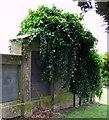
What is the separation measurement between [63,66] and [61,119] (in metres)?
2.22

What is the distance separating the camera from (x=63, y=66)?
9.75 metres

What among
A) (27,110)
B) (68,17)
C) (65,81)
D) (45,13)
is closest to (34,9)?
(45,13)

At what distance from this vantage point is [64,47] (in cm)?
976

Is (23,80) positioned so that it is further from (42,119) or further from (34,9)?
(34,9)

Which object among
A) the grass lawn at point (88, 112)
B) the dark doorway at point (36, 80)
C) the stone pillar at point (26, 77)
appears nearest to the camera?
the stone pillar at point (26, 77)

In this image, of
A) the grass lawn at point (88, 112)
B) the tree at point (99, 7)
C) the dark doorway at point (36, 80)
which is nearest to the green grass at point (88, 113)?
the grass lawn at point (88, 112)

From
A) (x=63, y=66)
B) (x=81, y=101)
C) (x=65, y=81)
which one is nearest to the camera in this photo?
(x=63, y=66)

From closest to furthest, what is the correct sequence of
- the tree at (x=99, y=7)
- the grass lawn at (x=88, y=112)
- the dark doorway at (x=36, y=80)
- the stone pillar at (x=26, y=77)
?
1. the tree at (x=99, y=7)
2. the stone pillar at (x=26, y=77)
3. the grass lawn at (x=88, y=112)
4. the dark doorway at (x=36, y=80)

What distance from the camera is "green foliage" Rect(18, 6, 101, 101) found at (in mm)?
9359

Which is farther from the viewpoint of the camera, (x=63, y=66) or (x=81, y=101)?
(x=81, y=101)

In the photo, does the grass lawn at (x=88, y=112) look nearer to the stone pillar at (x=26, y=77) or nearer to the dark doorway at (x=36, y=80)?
the dark doorway at (x=36, y=80)

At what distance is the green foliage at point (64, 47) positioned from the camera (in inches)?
368

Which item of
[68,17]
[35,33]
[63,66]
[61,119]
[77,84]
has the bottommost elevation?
[61,119]

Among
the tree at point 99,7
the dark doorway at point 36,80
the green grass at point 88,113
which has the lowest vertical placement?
the green grass at point 88,113
